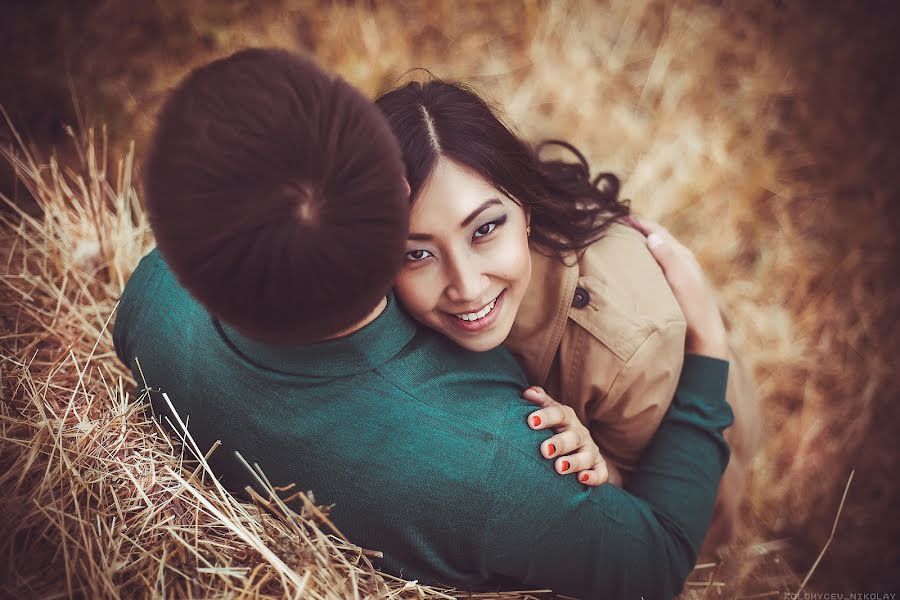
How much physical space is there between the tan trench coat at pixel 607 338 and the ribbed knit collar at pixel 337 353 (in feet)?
2.29

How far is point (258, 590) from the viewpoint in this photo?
147cm

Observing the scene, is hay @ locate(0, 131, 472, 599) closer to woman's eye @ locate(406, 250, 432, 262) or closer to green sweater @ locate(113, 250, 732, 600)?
green sweater @ locate(113, 250, 732, 600)

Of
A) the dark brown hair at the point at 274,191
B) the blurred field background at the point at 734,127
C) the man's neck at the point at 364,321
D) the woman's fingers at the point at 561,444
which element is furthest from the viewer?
the blurred field background at the point at 734,127

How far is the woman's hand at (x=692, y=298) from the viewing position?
211 centimetres

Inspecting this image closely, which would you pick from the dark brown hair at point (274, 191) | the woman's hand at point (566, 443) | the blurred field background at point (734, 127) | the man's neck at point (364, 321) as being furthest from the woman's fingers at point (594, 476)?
the blurred field background at point (734, 127)

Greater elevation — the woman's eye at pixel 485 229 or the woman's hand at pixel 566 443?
the woman's eye at pixel 485 229

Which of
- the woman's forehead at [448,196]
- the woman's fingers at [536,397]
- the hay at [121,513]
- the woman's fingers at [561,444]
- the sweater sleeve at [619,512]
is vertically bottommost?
the hay at [121,513]

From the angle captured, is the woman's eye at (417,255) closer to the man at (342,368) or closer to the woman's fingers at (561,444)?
the man at (342,368)

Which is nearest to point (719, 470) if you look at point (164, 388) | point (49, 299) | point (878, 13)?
point (164, 388)

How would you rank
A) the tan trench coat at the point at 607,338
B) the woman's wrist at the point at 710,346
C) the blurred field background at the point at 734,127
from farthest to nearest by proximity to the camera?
1. the blurred field background at the point at 734,127
2. the woman's wrist at the point at 710,346
3. the tan trench coat at the point at 607,338

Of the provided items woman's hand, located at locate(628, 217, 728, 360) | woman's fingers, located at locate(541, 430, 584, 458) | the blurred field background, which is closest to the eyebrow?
woman's fingers, located at locate(541, 430, 584, 458)

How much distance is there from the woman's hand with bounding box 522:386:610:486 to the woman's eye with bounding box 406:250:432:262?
409mm

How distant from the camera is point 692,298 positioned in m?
2.14

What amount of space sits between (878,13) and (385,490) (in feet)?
13.5
